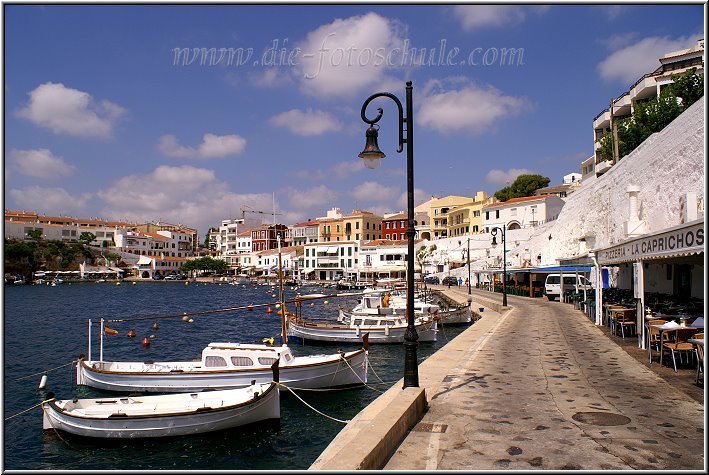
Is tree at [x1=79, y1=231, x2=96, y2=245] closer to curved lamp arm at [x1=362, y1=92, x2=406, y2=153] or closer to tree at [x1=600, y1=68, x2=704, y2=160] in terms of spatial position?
tree at [x1=600, y1=68, x2=704, y2=160]

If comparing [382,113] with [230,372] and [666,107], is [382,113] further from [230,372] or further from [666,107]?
[666,107]

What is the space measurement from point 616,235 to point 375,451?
3041cm

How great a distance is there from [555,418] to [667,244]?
18.6ft

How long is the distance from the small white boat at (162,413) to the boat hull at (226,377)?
9.29ft

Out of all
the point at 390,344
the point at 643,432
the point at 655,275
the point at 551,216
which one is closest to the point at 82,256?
the point at 551,216

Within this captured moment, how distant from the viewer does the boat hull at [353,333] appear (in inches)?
1234

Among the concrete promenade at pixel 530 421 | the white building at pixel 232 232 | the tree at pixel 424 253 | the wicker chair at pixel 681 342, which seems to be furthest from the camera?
the white building at pixel 232 232

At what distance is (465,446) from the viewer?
730 cm

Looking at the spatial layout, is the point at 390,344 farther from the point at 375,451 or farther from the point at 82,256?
the point at 82,256

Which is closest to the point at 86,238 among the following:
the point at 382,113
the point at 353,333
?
the point at 353,333

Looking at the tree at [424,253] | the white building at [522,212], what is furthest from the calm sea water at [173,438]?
the tree at [424,253]

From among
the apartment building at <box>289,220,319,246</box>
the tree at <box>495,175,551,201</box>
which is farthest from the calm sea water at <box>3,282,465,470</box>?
the apartment building at <box>289,220,319,246</box>

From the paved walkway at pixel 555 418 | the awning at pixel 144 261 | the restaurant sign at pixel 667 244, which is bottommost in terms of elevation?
the paved walkway at pixel 555 418

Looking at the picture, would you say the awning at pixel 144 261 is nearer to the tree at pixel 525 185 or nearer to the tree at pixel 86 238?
the tree at pixel 86 238
